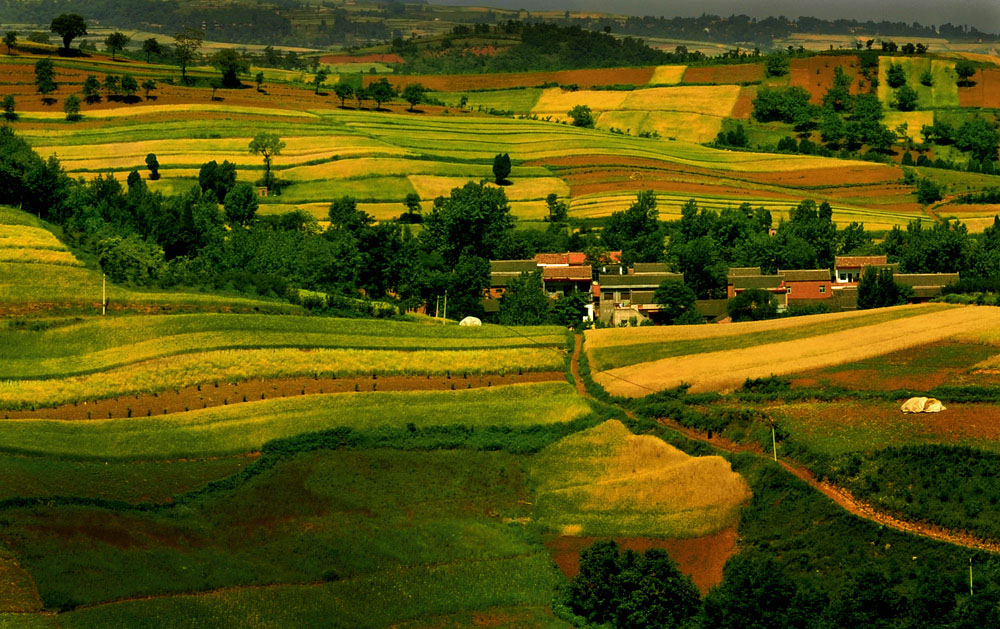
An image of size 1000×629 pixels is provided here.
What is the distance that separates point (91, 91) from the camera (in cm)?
18012

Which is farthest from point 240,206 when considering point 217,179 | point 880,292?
point 880,292

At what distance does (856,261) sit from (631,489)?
65083 mm

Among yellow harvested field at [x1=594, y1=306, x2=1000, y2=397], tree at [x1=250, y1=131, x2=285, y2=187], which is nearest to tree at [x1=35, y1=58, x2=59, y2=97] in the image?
tree at [x1=250, y1=131, x2=285, y2=187]

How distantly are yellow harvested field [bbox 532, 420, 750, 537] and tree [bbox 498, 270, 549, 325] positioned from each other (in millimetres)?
33606

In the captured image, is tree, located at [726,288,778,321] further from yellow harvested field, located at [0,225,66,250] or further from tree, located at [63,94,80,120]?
tree, located at [63,94,80,120]

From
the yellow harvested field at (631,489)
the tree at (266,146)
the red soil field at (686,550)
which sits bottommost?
the red soil field at (686,550)

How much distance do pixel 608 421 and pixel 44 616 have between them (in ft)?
121

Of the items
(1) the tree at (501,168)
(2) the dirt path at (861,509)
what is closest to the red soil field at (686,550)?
(2) the dirt path at (861,509)

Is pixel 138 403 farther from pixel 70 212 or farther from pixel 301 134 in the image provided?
pixel 301 134

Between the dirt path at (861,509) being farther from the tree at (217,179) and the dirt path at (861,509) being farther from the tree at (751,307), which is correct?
the tree at (217,179)

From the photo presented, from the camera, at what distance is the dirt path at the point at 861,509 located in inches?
2520

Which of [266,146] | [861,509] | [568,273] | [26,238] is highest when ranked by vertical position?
[266,146]

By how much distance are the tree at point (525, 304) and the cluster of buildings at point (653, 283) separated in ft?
9.46

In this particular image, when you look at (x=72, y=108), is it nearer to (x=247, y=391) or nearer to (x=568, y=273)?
(x=568, y=273)
